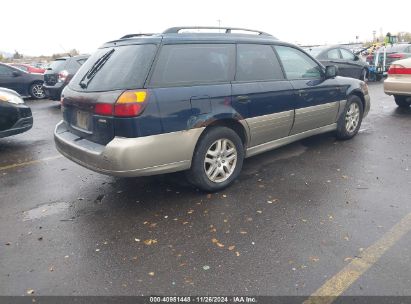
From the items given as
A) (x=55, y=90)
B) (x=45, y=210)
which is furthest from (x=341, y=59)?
(x=45, y=210)

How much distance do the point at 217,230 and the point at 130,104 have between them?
4.72ft

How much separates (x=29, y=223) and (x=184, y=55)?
2356 millimetres

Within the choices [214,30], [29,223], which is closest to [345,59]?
[214,30]

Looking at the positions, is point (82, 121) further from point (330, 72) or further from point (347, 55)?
point (347, 55)

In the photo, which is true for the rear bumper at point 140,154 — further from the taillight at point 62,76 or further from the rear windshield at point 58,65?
the rear windshield at point 58,65

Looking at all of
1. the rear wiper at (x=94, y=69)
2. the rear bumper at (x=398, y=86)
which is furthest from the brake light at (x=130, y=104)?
the rear bumper at (x=398, y=86)

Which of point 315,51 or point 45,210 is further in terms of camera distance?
point 315,51

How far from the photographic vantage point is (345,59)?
1311 centimetres

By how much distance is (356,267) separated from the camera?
9.08 ft

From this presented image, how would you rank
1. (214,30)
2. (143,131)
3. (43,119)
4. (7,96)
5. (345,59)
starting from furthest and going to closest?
(345,59)
(43,119)
(7,96)
(214,30)
(143,131)

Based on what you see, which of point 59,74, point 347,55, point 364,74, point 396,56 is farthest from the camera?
point 396,56

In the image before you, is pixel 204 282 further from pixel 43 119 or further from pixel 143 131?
pixel 43 119

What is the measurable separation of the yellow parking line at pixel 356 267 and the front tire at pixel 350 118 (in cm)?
283

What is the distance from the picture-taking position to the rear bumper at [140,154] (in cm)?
344
